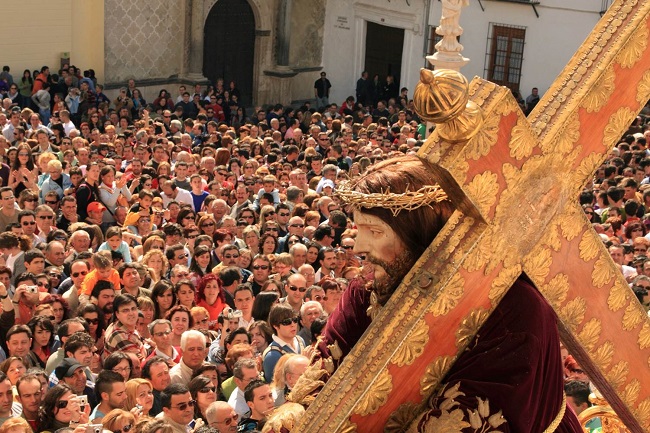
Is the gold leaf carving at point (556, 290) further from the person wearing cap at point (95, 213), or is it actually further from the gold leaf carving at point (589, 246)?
the person wearing cap at point (95, 213)

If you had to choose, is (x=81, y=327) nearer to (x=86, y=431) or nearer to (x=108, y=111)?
(x=86, y=431)

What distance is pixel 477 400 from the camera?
2.49 meters

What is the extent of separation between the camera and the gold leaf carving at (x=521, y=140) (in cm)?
245

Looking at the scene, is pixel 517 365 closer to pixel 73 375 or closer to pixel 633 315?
pixel 633 315

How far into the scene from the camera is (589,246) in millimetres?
2670

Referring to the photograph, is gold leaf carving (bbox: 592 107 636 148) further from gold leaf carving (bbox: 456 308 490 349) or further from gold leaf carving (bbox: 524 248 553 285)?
gold leaf carving (bbox: 456 308 490 349)

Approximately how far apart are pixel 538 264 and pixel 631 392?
1.70 ft

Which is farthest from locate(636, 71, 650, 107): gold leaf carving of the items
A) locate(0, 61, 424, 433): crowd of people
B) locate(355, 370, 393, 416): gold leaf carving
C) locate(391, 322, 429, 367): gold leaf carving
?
locate(0, 61, 424, 433): crowd of people

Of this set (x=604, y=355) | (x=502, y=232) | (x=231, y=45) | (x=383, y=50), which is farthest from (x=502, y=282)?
(x=383, y=50)

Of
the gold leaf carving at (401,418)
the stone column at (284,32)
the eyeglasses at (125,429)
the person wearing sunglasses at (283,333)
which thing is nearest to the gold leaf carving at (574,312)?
the gold leaf carving at (401,418)

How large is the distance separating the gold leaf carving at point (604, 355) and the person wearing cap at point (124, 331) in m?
5.80

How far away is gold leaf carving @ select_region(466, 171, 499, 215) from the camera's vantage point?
7.88ft

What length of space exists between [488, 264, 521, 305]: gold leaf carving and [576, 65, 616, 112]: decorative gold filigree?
426 millimetres

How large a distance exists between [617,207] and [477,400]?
1215 centimetres
